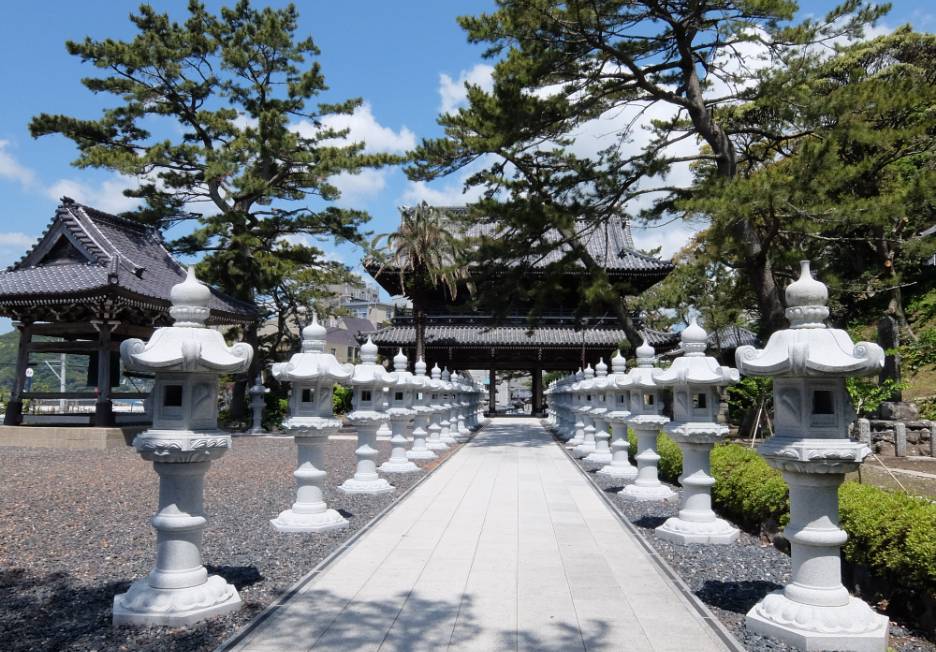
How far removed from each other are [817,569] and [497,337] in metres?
24.0

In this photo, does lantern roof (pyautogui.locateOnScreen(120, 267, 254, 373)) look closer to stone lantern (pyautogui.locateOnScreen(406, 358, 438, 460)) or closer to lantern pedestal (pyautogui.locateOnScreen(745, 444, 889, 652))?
lantern pedestal (pyautogui.locateOnScreen(745, 444, 889, 652))

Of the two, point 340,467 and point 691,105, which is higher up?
point 691,105

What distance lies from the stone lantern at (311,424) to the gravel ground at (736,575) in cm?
348

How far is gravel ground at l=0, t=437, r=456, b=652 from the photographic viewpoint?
4195mm

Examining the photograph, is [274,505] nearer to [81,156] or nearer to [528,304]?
[81,156]

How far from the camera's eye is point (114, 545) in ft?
20.8

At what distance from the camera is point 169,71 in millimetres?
21891

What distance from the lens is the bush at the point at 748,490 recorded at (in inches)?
262

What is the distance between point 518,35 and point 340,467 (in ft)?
33.3

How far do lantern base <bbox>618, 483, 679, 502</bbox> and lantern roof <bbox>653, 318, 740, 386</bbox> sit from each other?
249cm

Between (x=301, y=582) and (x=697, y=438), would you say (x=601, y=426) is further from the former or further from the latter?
(x=301, y=582)

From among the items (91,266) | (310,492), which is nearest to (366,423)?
(310,492)

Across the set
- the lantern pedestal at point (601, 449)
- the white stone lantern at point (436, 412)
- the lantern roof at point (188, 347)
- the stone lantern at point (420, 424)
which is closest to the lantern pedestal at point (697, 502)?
the lantern roof at point (188, 347)

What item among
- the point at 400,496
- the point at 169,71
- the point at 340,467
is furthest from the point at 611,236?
the point at 400,496
